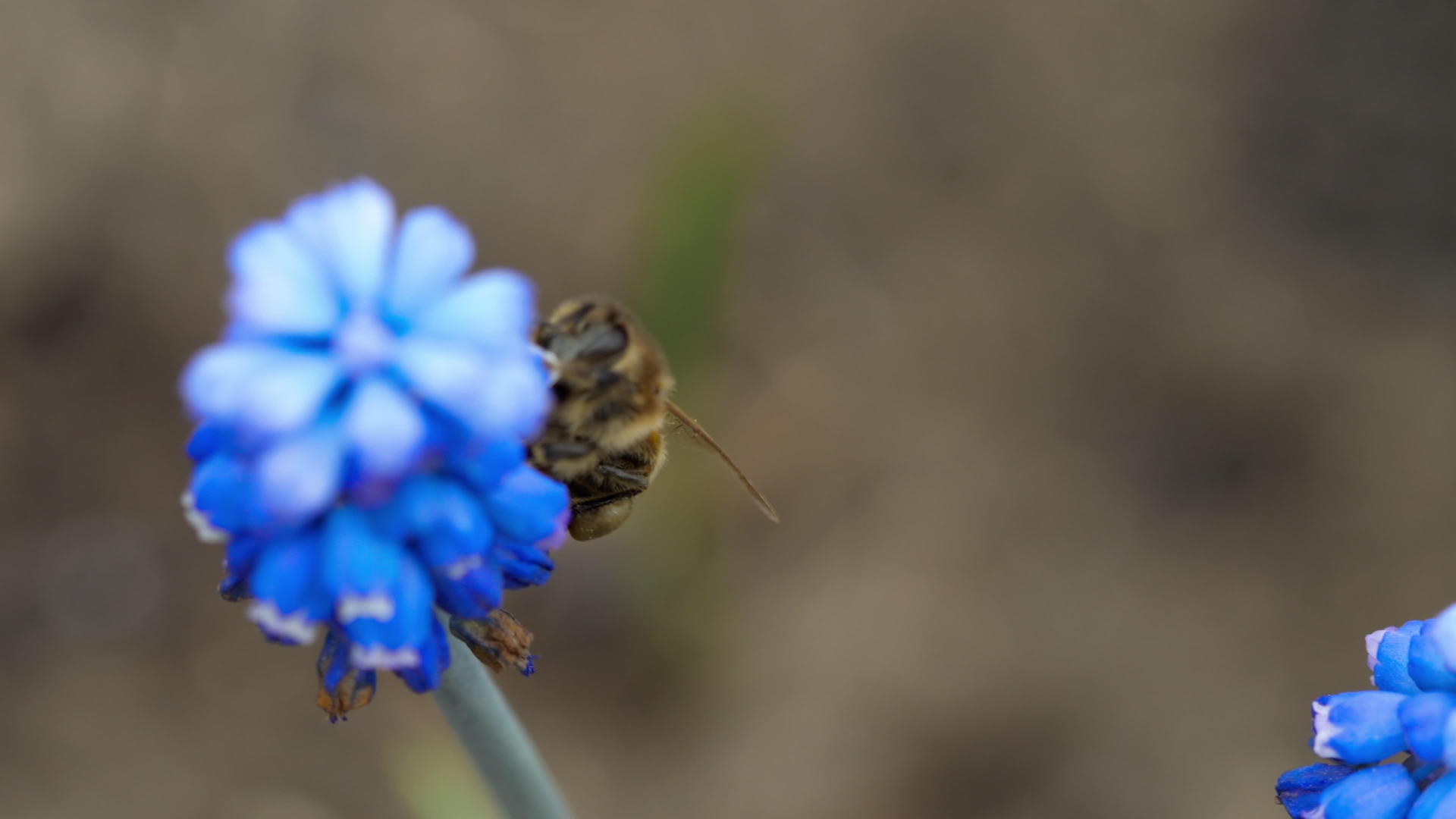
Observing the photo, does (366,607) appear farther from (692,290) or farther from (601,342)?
(692,290)

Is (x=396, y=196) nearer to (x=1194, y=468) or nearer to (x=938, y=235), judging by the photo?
(x=938, y=235)

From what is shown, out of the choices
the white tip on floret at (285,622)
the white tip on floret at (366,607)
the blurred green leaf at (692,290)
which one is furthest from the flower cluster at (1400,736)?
the blurred green leaf at (692,290)

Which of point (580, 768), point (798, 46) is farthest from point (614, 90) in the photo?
point (580, 768)

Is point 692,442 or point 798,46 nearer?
point 692,442

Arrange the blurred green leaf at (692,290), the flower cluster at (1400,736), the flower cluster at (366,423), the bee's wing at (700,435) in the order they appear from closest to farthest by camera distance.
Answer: the flower cluster at (366,423) → the flower cluster at (1400,736) → the bee's wing at (700,435) → the blurred green leaf at (692,290)

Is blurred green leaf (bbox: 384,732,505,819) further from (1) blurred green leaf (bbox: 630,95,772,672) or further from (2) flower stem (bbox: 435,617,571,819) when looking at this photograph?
(2) flower stem (bbox: 435,617,571,819)

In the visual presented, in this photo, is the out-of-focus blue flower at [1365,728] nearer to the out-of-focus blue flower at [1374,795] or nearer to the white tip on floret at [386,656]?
the out-of-focus blue flower at [1374,795]

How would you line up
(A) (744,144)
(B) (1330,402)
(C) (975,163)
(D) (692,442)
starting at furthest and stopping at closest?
(C) (975,163)
(B) (1330,402)
(A) (744,144)
(D) (692,442)
